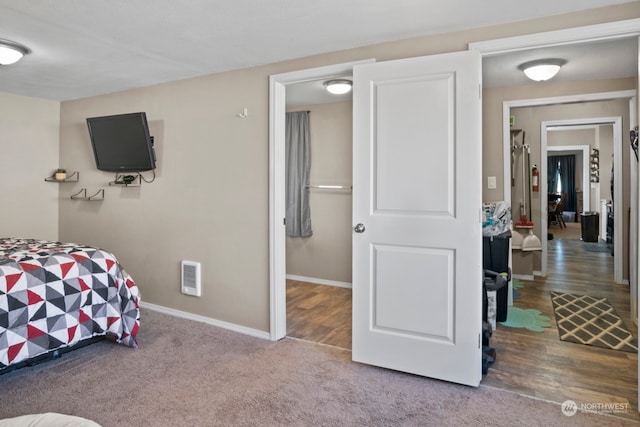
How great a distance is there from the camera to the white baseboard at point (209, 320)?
3324 mm

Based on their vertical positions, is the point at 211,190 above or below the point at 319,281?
above

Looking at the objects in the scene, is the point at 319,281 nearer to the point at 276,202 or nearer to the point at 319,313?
the point at 319,313

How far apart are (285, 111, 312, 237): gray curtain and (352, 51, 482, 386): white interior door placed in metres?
2.40

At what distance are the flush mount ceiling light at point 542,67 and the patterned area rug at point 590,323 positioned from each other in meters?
2.09

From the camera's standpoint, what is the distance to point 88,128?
4.20 m

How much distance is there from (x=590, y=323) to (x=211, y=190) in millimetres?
3383

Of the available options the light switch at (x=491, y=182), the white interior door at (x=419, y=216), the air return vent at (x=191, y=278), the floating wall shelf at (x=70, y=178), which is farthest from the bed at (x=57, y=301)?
the light switch at (x=491, y=182)

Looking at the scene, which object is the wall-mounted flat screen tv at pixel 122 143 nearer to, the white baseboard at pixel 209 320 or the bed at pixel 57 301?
the bed at pixel 57 301

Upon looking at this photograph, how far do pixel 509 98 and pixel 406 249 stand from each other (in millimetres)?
2554

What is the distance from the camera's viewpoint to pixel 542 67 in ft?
11.2

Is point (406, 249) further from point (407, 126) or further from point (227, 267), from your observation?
point (227, 267)

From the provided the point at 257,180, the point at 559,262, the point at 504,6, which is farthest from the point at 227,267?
the point at 559,262

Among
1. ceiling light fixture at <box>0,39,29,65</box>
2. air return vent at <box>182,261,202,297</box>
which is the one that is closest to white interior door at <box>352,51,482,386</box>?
air return vent at <box>182,261,202,297</box>

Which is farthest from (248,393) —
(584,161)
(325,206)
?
(584,161)
